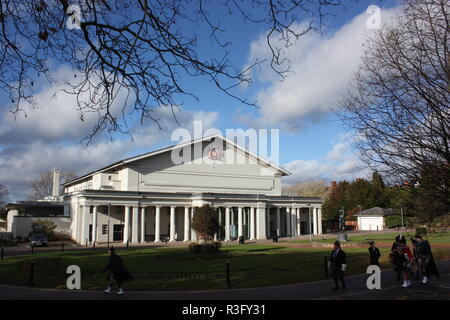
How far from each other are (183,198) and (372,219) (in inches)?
1876

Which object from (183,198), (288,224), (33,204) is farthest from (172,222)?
(33,204)

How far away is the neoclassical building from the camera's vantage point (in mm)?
53125

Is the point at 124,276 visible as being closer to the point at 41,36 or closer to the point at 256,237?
the point at 41,36

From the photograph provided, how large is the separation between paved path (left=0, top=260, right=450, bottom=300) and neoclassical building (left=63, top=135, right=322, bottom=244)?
34.0 m

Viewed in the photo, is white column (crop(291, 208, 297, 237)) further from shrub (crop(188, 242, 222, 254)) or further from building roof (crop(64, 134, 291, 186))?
shrub (crop(188, 242, 222, 254))

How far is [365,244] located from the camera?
135 ft

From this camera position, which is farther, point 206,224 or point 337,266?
point 206,224

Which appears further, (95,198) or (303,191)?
(303,191)

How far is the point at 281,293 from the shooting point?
13688mm

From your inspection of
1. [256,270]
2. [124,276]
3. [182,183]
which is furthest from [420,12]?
[182,183]

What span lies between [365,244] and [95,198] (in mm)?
32010

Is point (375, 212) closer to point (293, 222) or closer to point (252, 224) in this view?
point (293, 222)

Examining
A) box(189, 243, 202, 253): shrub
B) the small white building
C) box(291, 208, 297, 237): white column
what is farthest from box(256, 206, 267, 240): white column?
the small white building

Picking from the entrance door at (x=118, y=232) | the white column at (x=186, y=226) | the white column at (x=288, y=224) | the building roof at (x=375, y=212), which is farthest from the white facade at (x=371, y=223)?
the entrance door at (x=118, y=232)
